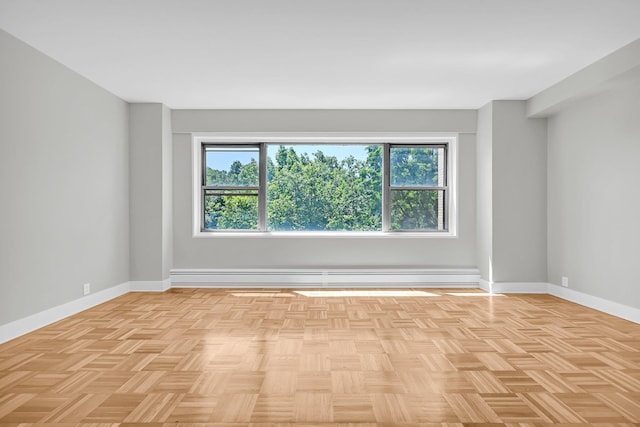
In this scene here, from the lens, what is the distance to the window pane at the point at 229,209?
6.80 meters

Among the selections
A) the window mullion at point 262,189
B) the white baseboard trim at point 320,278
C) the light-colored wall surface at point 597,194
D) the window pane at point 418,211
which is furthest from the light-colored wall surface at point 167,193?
the light-colored wall surface at point 597,194

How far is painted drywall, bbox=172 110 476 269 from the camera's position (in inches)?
255

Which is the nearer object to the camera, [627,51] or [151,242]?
[627,51]

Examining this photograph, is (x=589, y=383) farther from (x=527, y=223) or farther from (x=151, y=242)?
(x=151, y=242)

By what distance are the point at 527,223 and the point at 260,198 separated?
379cm

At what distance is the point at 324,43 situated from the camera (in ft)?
13.0

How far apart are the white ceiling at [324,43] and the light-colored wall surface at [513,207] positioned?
1.41 feet

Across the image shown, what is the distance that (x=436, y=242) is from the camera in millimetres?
6516

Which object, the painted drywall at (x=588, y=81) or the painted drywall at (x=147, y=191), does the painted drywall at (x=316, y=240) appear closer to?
the painted drywall at (x=147, y=191)

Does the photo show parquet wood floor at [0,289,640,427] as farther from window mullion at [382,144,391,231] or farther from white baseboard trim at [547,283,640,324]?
window mullion at [382,144,391,231]

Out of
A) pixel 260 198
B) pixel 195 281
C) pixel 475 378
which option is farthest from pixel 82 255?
pixel 475 378

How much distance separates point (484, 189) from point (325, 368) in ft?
13.6

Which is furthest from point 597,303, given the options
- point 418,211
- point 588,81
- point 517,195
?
point 418,211

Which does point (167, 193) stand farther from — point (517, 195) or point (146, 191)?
point (517, 195)
